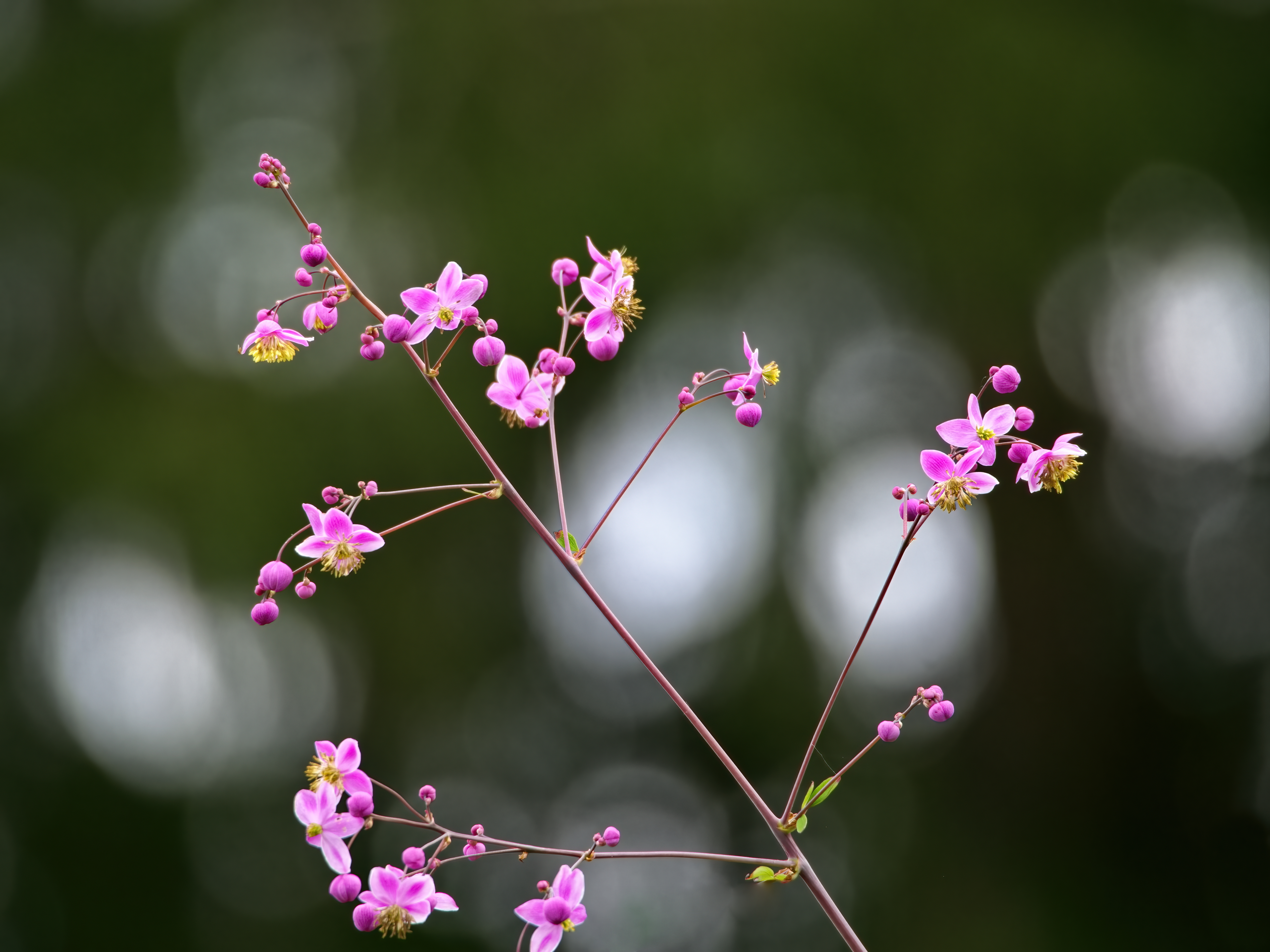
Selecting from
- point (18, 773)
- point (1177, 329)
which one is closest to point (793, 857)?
point (1177, 329)

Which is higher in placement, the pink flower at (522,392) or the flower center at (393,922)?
the pink flower at (522,392)

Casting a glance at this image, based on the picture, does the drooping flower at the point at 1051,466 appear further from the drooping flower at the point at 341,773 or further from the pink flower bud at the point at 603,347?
the drooping flower at the point at 341,773

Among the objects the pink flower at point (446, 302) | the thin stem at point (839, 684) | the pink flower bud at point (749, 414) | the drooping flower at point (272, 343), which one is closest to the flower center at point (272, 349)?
the drooping flower at point (272, 343)

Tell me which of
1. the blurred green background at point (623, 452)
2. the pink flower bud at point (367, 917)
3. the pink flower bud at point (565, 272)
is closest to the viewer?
the pink flower bud at point (367, 917)

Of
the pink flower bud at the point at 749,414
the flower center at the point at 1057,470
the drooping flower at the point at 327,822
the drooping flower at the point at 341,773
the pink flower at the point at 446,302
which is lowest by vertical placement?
the drooping flower at the point at 327,822

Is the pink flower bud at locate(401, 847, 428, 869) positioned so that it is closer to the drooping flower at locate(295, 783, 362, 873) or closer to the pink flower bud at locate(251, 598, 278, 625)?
the drooping flower at locate(295, 783, 362, 873)

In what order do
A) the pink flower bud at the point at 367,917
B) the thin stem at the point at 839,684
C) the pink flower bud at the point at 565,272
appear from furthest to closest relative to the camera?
the pink flower bud at the point at 565,272
the pink flower bud at the point at 367,917
the thin stem at the point at 839,684
